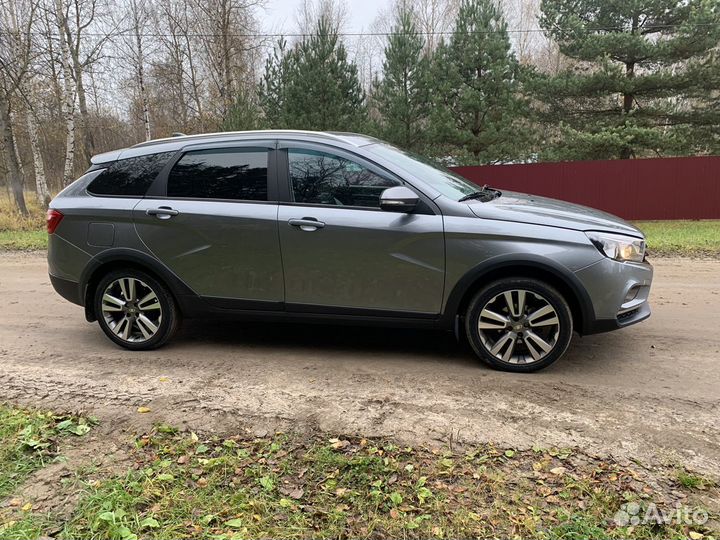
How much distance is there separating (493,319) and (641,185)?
14.0 meters

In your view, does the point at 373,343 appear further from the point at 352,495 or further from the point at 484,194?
the point at 352,495

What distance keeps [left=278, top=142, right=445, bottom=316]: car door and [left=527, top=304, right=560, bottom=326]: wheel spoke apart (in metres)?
0.69

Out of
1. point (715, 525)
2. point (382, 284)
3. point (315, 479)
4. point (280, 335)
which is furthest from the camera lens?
point (280, 335)

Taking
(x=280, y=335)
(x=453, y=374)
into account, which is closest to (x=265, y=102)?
(x=280, y=335)

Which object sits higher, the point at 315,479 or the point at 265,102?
the point at 265,102

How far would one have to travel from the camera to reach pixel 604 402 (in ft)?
11.0

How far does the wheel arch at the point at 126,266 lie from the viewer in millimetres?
4363

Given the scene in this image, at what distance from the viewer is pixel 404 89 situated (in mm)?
17625

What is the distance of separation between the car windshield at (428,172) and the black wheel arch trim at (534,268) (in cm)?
62

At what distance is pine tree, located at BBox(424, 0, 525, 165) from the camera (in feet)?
55.0

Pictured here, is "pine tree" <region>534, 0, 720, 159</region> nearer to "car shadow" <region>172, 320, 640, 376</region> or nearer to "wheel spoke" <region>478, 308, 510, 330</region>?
"car shadow" <region>172, 320, 640, 376</region>

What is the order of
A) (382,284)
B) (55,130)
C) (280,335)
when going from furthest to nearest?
(55,130) → (280,335) → (382,284)

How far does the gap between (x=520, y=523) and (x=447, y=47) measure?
17.4m

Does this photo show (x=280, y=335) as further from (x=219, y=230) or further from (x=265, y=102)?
(x=265, y=102)
